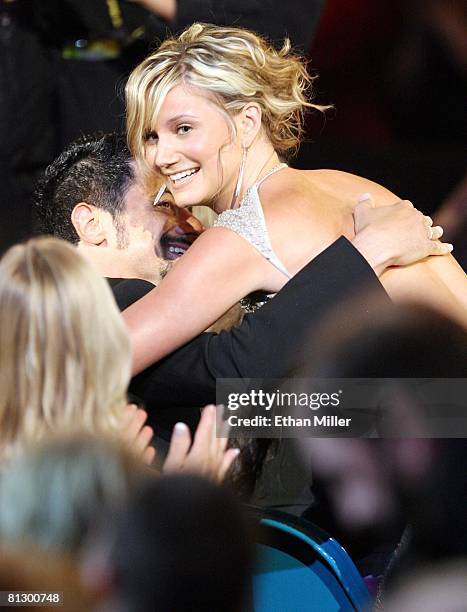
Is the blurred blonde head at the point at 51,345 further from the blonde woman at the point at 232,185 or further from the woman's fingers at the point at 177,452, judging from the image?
the blonde woman at the point at 232,185

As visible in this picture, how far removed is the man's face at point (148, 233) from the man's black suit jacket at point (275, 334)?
1.00ft

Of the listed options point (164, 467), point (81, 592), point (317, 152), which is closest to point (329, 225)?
point (164, 467)

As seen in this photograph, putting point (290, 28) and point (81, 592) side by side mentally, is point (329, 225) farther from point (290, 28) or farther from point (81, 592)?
point (81, 592)

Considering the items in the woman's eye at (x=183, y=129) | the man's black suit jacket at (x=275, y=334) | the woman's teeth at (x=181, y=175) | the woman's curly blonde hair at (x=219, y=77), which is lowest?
the man's black suit jacket at (x=275, y=334)

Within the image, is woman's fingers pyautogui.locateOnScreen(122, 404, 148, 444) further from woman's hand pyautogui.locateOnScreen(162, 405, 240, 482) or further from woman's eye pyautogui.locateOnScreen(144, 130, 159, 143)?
woman's eye pyautogui.locateOnScreen(144, 130, 159, 143)

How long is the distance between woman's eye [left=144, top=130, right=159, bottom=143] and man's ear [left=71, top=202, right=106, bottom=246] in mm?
194

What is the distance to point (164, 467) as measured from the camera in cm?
191

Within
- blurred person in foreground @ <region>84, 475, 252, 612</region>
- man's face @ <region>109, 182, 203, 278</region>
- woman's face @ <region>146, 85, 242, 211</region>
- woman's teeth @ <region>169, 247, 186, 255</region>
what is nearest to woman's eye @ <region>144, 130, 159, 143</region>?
woman's face @ <region>146, 85, 242, 211</region>

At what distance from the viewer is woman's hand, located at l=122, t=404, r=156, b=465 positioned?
73.0 inches

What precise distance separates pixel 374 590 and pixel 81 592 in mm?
971

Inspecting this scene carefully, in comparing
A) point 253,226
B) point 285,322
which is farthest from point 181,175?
point 285,322

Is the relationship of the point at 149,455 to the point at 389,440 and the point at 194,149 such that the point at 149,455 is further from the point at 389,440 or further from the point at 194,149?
the point at 194,149

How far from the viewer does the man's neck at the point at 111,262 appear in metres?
2.38

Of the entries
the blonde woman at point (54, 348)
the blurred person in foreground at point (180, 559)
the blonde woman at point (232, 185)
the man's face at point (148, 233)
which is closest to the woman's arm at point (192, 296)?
the blonde woman at point (232, 185)
